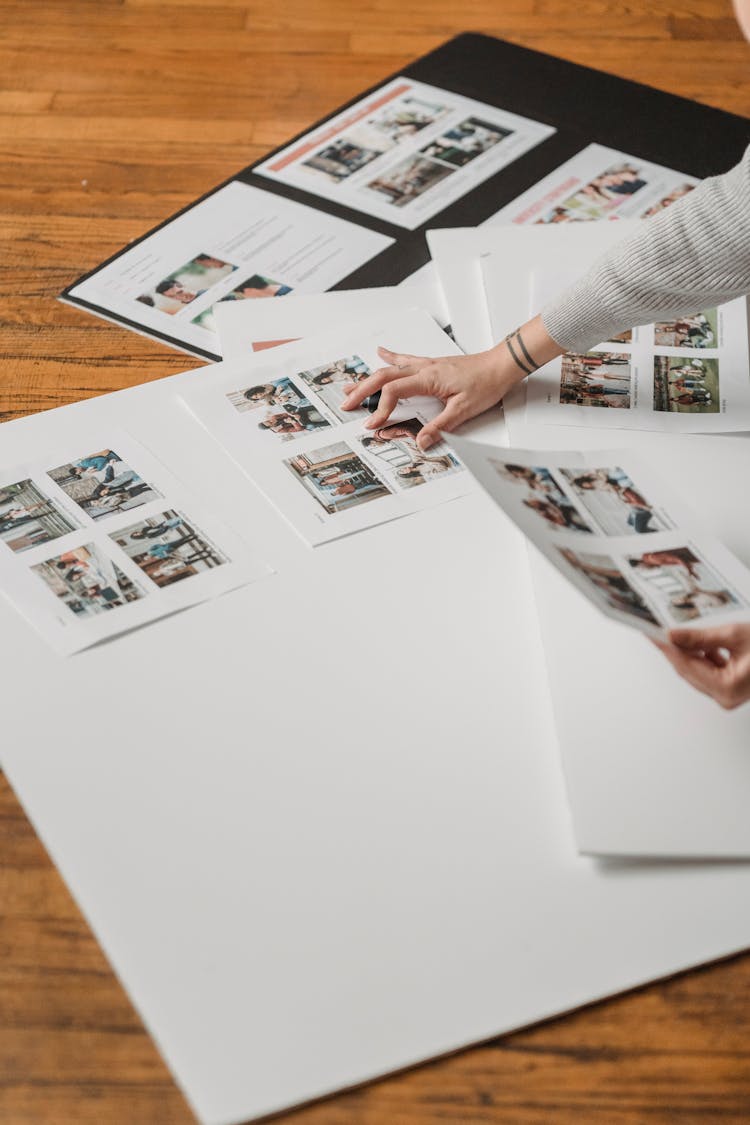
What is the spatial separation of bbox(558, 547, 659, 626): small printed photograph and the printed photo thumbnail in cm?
36

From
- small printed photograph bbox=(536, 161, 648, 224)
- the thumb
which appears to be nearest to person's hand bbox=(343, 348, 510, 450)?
the thumb

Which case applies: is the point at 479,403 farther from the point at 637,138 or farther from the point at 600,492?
the point at 637,138

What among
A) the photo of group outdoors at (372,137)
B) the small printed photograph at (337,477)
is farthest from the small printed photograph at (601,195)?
the small printed photograph at (337,477)

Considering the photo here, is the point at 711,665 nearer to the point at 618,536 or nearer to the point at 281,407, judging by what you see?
the point at 618,536

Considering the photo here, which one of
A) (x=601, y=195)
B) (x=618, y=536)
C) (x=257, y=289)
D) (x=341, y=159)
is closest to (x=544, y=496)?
(x=618, y=536)

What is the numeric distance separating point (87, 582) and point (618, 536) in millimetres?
473

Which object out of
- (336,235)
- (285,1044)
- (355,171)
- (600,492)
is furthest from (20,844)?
(355,171)

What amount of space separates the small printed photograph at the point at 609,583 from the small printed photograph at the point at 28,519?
1.54ft

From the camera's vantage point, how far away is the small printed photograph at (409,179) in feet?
5.17

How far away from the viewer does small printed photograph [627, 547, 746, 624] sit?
972 millimetres

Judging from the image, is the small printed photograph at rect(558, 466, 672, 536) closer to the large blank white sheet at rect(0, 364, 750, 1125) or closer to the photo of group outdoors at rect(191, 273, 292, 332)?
the large blank white sheet at rect(0, 364, 750, 1125)

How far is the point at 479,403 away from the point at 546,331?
10cm

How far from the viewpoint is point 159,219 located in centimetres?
155

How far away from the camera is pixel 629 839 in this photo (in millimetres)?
861
